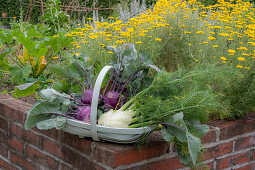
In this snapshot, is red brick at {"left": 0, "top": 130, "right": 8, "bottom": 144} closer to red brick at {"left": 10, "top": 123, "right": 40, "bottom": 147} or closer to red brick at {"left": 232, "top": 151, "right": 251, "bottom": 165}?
red brick at {"left": 10, "top": 123, "right": 40, "bottom": 147}

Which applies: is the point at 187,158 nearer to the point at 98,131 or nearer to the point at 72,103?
the point at 98,131

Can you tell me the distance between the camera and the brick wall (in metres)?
1.49

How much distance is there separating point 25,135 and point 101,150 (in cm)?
88

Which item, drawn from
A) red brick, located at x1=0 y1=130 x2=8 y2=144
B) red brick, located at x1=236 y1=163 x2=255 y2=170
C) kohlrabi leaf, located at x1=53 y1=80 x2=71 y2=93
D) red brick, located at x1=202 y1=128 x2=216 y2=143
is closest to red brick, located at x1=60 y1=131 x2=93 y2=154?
kohlrabi leaf, located at x1=53 y1=80 x2=71 y2=93

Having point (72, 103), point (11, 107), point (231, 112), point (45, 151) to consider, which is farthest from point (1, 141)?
point (231, 112)

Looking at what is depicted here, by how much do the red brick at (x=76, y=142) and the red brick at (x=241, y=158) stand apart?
1.01m

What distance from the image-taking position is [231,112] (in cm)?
198

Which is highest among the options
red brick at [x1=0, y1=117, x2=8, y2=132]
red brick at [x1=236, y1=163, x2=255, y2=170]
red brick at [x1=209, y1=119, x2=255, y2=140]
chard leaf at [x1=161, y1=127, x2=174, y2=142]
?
chard leaf at [x1=161, y1=127, x2=174, y2=142]

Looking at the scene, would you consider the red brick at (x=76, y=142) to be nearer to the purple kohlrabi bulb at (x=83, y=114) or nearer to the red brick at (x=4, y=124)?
the purple kohlrabi bulb at (x=83, y=114)

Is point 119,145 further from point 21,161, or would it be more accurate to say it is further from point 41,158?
point 21,161

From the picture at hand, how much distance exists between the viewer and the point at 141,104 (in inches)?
59.6

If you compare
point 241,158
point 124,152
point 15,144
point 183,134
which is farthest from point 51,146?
point 241,158

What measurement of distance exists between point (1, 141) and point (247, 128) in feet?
6.02

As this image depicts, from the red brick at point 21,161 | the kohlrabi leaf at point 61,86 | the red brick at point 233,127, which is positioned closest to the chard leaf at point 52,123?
the kohlrabi leaf at point 61,86
